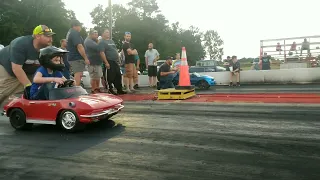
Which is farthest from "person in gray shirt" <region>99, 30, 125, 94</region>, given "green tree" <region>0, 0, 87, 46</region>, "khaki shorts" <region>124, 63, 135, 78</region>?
"green tree" <region>0, 0, 87, 46</region>

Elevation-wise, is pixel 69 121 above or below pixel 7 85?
below

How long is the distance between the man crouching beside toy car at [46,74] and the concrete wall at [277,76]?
12.2m

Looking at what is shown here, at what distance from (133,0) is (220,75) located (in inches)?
2667

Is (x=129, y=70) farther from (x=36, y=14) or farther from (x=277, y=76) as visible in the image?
(x=36, y=14)

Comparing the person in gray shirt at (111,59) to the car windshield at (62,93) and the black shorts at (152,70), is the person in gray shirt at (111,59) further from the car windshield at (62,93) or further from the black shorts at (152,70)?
the car windshield at (62,93)

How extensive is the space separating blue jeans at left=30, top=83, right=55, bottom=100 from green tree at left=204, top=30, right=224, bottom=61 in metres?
165

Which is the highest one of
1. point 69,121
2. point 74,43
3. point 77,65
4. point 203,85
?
point 74,43

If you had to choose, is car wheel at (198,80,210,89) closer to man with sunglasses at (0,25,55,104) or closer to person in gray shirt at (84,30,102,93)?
person in gray shirt at (84,30,102,93)

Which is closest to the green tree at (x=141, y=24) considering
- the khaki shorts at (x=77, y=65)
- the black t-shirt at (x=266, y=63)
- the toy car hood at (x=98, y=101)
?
the black t-shirt at (x=266, y=63)

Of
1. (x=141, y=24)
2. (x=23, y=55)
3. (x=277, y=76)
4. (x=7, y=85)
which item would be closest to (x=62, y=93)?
(x=23, y=55)

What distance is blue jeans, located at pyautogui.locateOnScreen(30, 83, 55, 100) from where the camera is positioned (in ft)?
17.0

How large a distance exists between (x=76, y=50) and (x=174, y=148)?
5.43m

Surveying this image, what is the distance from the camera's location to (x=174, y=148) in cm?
387

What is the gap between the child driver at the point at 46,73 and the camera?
198 inches
